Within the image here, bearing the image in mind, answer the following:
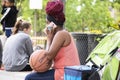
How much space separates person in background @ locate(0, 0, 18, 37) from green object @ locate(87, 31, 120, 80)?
5.71m

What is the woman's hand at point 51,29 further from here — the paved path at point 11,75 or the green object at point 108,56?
the paved path at point 11,75

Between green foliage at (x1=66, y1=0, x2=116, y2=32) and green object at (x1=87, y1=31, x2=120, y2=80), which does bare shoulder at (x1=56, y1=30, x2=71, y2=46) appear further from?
green foliage at (x1=66, y1=0, x2=116, y2=32)

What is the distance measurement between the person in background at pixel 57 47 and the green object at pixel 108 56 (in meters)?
0.35

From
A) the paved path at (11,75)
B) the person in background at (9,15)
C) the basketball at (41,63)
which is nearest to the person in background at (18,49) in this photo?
the paved path at (11,75)

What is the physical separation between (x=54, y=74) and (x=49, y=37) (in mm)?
536

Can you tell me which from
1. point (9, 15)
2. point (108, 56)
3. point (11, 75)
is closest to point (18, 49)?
point (11, 75)

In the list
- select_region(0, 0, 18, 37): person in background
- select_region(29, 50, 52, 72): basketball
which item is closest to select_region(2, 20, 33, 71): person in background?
select_region(0, 0, 18, 37): person in background

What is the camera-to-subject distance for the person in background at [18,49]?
9.45 meters

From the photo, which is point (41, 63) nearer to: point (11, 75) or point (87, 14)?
point (11, 75)

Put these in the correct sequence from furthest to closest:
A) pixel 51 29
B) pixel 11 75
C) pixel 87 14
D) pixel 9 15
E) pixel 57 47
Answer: pixel 87 14, pixel 9 15, pixel 11 75, pixel 51 29, pixel 57 47

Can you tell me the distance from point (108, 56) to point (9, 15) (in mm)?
6332

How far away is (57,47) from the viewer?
6.06 metres

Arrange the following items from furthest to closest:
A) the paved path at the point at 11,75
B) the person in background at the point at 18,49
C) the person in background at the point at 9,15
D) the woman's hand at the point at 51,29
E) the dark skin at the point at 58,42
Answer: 1. the person in background at the point at 9,15
2. the person in background at the point at 18,49
3. the paved path at the point at 11,75
4. the woman's hand at the point at 51,29
5. the dark skin at the point at 58,42

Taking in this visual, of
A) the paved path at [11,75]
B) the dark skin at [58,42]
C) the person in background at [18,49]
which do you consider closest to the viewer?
the dark skin at [58,42]
